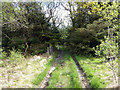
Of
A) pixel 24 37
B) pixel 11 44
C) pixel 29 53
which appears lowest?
pixel 29 53

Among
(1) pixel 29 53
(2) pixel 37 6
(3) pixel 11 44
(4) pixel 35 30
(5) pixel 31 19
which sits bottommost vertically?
(1) pixel 29 53

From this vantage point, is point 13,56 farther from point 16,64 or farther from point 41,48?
point 41,48

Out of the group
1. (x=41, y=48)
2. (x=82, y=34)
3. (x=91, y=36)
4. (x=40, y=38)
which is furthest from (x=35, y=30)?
A: (x=91, y=36)

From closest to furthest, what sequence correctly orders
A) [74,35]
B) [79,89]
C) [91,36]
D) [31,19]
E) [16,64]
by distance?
[79,89]
[16,64]
[91,36]
[74,35]
[31,19]

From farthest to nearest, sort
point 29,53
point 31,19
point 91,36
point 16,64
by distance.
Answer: point 31,19 < point 29,53 < point 91,36 < point 16,64

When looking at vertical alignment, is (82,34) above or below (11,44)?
above

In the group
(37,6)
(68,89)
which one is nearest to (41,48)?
(37,6)

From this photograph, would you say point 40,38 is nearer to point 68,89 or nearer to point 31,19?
point 31,19

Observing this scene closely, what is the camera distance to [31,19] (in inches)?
276

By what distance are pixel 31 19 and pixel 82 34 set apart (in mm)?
4700

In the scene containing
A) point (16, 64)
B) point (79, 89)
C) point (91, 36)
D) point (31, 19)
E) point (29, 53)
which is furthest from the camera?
point (31, 19)

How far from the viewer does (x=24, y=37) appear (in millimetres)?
6852

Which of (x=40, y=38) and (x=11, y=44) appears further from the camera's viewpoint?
(x=40, y=38)

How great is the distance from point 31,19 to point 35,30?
103 cm
